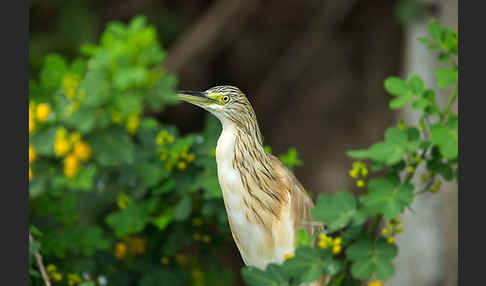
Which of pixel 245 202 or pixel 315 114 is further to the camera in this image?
pixel 315 114

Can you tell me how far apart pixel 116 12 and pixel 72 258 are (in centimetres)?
242

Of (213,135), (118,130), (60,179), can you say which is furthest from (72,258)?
(213,135)

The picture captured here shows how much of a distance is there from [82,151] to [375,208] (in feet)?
4.58

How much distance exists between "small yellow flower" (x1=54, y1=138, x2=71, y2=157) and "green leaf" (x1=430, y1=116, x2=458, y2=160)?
62.5 inches

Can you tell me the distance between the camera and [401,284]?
3441 millimetres

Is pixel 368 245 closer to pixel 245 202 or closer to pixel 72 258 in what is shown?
pixel 245 202

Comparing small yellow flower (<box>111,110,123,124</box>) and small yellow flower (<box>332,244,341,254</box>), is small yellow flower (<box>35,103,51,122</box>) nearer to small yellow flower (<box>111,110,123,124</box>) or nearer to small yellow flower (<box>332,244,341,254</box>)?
small yellow flower (<box>111,110,123,124</box>)

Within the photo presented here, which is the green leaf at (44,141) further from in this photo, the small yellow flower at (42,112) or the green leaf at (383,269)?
the green leaf at (383,269)

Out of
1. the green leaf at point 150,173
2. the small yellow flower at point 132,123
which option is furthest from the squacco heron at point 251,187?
the small yellow flower at point 132,123

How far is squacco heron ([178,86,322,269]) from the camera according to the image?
183 centimetres

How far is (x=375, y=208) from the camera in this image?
203 cm

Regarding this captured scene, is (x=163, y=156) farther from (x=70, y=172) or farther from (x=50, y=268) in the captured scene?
(x=50, y=268)

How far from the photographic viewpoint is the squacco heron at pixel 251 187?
183 centimetres

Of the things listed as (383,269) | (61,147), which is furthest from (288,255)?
(61,147)
